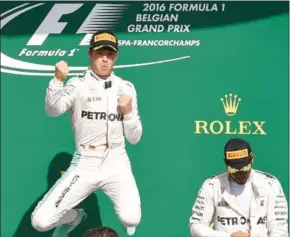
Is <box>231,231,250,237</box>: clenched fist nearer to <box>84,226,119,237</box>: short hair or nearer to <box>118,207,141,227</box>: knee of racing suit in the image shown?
<box>118,207,141,227</box>: knee of racing suit

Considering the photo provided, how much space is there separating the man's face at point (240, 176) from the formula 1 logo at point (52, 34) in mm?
1845

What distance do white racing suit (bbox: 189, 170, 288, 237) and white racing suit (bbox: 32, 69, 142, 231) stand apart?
0.77m

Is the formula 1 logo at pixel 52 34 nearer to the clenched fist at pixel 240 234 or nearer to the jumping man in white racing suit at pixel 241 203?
the jumping man in white racing suit at pixel 241 203

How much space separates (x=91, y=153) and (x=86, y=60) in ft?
3.89

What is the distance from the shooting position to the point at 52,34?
22.3 ft

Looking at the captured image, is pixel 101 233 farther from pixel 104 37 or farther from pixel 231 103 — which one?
pixel 231 103

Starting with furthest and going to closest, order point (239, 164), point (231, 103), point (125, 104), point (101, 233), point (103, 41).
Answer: point (231, 103) < point (103, 41) < point (125, 104) < point (239, 164) < point (101, 233)

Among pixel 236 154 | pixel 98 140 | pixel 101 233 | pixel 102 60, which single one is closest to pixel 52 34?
pixel 102 60

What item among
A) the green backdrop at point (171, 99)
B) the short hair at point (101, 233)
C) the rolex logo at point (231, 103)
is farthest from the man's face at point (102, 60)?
the short hair at point (101, 233)

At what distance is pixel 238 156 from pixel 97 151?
1.25 metres

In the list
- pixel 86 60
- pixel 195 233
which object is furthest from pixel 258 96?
pixel 195 233

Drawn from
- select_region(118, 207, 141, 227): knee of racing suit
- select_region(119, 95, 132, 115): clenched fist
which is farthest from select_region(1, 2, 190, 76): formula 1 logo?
select_region(118, 207, 141, 227): knee of racing suit

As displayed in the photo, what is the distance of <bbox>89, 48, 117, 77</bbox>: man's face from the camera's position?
229 inches

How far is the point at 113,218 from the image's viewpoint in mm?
6809
